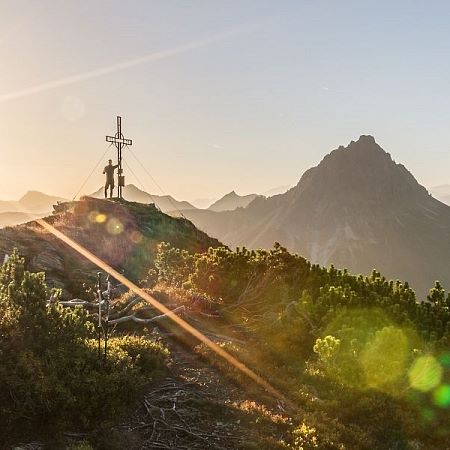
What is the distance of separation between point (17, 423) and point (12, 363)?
5.18 feet

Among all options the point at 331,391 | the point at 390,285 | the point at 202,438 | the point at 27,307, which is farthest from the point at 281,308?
the point at 27,307

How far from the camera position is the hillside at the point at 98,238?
2858cm

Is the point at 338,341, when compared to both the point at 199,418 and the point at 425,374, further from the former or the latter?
the point at 199,418

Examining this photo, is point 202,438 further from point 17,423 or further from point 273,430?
point 17,423

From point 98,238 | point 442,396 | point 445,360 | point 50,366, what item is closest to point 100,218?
point 98,238

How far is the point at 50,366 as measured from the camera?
11961 millimetres

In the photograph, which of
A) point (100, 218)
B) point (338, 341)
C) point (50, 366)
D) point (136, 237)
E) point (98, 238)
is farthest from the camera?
point (100, 218)

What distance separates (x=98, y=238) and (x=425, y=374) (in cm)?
2912

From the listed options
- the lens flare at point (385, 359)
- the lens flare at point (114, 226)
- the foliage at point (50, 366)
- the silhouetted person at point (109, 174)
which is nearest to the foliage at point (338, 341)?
the lens flare at point (385, 359)

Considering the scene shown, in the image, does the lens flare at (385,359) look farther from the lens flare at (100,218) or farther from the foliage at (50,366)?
the lens flare at (100,218)

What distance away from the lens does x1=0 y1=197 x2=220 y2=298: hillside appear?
93.8ft

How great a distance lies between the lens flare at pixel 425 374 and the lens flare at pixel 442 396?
25 centimetres

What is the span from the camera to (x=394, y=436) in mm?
13734

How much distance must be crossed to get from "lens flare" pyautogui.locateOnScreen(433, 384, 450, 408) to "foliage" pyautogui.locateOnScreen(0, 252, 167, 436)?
35.3ft
